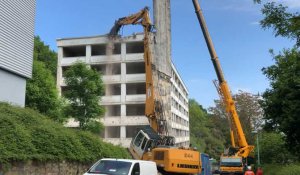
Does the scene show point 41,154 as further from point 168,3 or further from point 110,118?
point 110,118

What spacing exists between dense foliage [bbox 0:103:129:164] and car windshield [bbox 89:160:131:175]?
4767 mm

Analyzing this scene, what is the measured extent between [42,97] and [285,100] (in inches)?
1030

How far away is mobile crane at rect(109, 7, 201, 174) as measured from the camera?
22078mm

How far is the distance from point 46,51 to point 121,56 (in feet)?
46.8

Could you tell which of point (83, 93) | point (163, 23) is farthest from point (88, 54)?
point (83, 93)

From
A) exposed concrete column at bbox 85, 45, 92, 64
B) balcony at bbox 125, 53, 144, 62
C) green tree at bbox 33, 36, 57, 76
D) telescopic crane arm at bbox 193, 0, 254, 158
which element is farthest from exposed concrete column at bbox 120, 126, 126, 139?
telescopic crane arm at bbox 193, 0, 254, 158

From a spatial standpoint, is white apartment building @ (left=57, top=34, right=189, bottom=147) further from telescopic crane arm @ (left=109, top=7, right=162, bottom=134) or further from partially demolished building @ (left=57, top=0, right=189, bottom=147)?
telescopic crane arm @ (left=109, top=7, right=162, bottom=134)

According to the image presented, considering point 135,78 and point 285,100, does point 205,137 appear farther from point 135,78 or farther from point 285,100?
point 285,100

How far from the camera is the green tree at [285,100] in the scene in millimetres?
19219

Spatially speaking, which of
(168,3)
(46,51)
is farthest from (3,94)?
(46,51)

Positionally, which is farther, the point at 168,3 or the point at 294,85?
the point at 168,3

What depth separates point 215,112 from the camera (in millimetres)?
80375

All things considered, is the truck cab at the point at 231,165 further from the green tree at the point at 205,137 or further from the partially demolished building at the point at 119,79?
the green tree at the point at 205,137

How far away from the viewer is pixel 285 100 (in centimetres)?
2022
